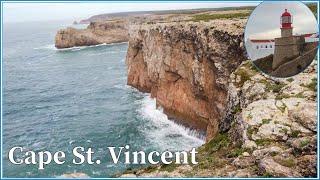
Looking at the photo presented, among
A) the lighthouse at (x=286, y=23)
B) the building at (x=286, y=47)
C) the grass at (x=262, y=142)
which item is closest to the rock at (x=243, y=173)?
the grass at (x=262, y=142)

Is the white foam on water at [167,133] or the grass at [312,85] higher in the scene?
the grass at [312,85]

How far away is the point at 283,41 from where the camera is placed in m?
23.2

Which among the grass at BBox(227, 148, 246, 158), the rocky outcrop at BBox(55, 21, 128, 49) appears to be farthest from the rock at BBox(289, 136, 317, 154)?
the rocky outcrop at BBox(55, 21, 128, 49)

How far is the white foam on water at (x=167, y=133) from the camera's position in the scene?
43375mm

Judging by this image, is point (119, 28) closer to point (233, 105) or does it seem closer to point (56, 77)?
point (56, 77)

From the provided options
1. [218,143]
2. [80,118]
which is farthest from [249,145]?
[80,118]

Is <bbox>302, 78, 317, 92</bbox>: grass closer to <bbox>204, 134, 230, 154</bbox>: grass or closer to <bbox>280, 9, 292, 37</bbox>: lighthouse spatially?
<bbox>280, 9, 292, 37</bbox>: lighthouse

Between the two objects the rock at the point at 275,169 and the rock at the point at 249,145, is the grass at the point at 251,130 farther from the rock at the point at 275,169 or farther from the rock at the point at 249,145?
the rock at the point at 275,169

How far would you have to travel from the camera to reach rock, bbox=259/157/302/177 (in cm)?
1975

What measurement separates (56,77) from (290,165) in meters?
68.4

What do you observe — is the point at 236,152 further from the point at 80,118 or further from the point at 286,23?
the point at 80,118

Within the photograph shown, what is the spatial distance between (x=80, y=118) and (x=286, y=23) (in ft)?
122

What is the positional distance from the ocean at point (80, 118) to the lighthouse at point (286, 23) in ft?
37.0

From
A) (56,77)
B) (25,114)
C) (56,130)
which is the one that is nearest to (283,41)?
(56,130)
